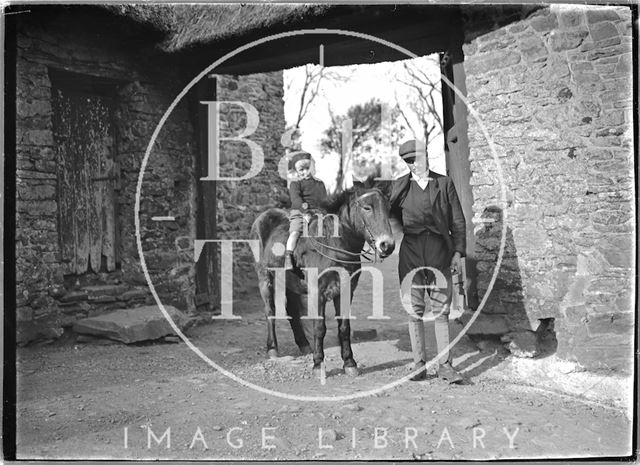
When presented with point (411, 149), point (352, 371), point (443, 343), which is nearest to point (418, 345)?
point (443, 343)

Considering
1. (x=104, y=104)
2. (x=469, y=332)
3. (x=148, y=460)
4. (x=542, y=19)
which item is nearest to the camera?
(x=148, y=460)

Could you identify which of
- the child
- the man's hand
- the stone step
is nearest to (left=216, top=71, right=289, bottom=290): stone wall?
the stone step

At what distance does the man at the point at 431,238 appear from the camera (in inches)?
191

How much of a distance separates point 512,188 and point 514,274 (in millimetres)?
828

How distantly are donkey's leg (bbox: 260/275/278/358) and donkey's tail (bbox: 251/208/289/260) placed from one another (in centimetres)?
43

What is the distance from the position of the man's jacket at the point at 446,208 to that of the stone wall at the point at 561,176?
1.98 feet

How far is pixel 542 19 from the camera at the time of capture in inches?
196

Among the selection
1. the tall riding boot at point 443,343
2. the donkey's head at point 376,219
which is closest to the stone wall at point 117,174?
the donkey's head at point 376,219

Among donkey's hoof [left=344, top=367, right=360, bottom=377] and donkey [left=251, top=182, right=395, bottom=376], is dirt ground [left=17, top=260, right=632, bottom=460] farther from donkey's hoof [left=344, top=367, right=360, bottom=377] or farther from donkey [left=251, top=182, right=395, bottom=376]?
donkey [left=251, top=182, right=395, bottom=376]

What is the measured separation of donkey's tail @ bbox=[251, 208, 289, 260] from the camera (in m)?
6.27

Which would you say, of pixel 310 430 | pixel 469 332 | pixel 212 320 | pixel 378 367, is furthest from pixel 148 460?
pixel 212 320

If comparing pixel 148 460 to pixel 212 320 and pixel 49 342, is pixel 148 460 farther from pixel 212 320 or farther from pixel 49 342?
pixel 212 320

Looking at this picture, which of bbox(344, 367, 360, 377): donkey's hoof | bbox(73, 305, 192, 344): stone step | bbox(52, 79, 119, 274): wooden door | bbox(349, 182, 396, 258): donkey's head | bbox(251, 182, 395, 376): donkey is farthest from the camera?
bbox(52, 79, 119, 274): wooden door

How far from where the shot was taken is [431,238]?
4887 millimetres
